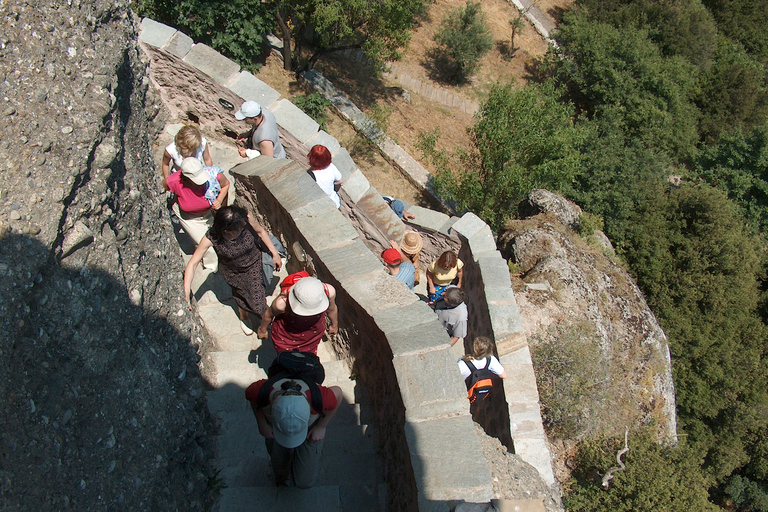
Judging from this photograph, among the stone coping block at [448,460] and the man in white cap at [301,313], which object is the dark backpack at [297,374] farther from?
the stone coping block at [448,460]

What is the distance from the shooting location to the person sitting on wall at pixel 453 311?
5.19 m

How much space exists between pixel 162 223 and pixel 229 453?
5.68 ft

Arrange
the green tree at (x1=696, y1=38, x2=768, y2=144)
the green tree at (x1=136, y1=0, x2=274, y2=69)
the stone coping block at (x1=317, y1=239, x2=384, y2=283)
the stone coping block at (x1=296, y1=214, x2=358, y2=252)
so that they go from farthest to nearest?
the green tree at (x1=696, y1=38, x2=768, y2=144), the green tree at (x1=136, y1=0, x2=274, y2=69), the stone coping block at (x1=296, y1=214, x2=358, y2=252), the stone coping block at (x1=317, y1=239, x2=384, y2=283)

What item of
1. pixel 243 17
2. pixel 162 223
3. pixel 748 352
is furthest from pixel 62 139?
pixel 748 352

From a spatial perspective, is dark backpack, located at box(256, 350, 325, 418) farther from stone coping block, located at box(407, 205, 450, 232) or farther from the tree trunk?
the tree trunk

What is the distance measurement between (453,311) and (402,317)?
5.45ft

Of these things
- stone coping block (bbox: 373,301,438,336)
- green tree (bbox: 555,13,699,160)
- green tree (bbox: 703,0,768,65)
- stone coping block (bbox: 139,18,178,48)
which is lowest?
green tree (bbox: 555,13,699,160)

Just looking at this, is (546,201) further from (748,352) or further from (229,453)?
(229,453)

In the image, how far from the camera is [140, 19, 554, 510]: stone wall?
125 inches

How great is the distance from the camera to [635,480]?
709cm

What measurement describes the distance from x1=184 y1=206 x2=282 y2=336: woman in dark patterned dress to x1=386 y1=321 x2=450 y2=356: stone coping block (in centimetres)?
121

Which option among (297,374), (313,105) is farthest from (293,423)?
(313,105)

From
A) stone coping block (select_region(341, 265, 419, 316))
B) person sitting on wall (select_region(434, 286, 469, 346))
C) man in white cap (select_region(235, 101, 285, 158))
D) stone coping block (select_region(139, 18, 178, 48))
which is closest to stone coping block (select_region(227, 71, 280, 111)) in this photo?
man in white cap (select_region(235, 101, 285, 158))

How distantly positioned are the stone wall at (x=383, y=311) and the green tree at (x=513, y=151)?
402 cm
